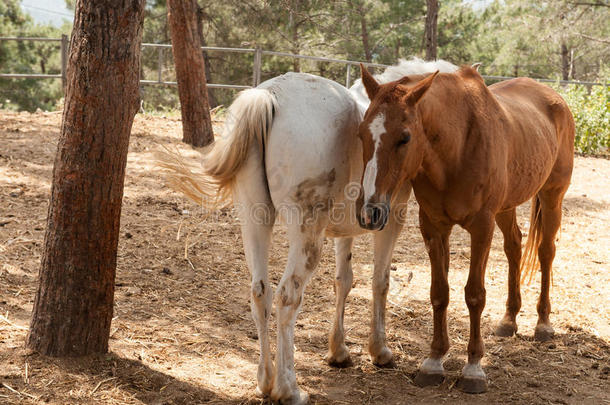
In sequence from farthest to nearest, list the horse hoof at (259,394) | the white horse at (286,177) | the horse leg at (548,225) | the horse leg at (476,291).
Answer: the horse leg at (548,225)
the horse leg at (476,291)
the horse hoof at (259,394)
the white horse at (286,177)

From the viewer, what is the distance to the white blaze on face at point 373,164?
2809mm

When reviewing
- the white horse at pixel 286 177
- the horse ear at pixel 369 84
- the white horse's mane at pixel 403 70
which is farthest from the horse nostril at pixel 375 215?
the white horse's mane at pixel 403 70

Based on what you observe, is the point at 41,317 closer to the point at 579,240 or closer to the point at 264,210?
the point at 264,210

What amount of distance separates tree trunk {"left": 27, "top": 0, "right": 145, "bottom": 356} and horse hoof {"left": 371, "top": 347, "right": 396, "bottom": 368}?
5.76 ft

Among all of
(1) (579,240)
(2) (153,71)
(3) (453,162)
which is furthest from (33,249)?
(2) (153,71)

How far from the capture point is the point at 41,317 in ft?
10.6

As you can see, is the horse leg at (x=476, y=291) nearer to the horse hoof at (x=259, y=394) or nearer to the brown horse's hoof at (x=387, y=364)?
the brown horse's hoof at (x=387, y=364)

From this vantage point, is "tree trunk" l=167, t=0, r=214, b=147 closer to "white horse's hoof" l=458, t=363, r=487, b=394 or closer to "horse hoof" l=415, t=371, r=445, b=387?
"horse hoof" l=415, t=371, r=445, b=387

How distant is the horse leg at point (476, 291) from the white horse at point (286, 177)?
75 cm

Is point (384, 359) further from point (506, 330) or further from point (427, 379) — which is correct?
point (506, 330)

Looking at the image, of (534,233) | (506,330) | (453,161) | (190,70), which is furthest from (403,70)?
(190,70)

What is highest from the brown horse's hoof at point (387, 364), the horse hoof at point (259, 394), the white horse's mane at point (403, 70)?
the white horse's mane at point (403, 70)

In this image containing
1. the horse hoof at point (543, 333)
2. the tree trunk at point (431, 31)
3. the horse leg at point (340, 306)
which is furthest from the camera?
the tree trunk at point (431, 31)

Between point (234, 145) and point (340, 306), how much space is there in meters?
1.45
